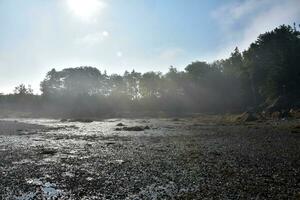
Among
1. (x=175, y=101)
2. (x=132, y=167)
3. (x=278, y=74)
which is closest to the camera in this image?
(x=132, y=167)

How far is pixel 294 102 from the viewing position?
90750 mm

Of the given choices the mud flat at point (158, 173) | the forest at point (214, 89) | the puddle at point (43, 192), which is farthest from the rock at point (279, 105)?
the puddle at point (43, 192)

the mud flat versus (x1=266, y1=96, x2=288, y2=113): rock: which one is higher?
(x1=266, y1=96, x2=288, y2=113): rock

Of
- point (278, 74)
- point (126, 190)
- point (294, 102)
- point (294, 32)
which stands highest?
point (294, 32)

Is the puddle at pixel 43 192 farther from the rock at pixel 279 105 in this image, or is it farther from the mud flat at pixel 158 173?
the rock at pixel 279 105

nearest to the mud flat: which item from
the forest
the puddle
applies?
the puddle

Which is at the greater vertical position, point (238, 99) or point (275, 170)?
point (238, 99)

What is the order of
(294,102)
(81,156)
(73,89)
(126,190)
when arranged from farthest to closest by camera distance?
(73,89) < (294,102) < (81,156) < (126,190)

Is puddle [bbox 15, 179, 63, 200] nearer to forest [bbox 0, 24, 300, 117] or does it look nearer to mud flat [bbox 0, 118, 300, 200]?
mud flat [bbox 0, 118, 300, 200]

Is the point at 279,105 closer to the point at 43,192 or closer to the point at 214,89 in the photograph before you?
the point at 214,89

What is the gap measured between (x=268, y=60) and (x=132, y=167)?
327ft

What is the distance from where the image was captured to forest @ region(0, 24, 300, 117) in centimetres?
10475

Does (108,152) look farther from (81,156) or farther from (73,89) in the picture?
(73,89)

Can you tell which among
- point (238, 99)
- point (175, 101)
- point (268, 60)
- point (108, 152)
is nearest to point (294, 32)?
point (268, 60)
